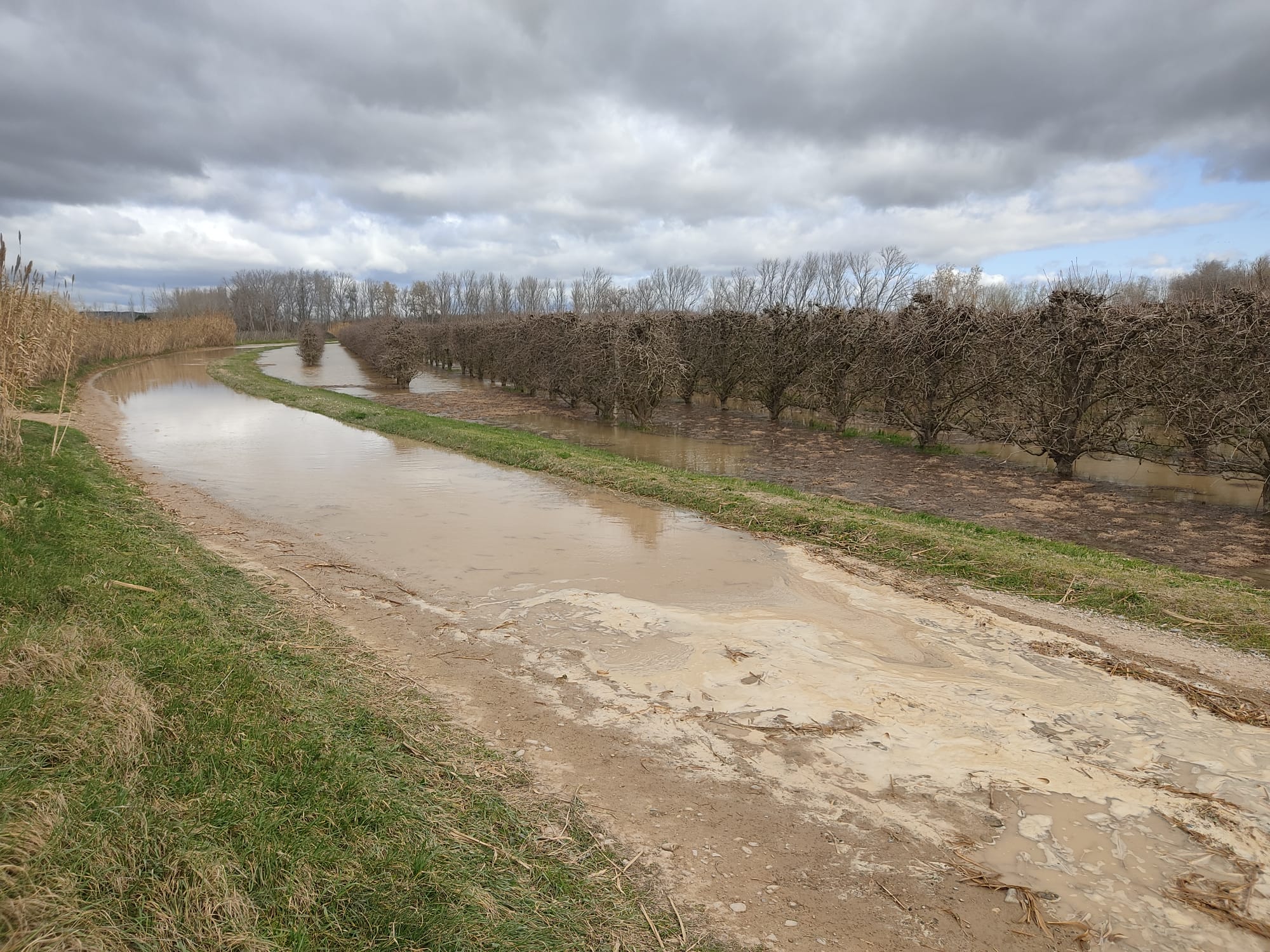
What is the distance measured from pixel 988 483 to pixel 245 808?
1336 cm

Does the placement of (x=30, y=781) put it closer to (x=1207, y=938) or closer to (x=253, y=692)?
(x=253, y=692)

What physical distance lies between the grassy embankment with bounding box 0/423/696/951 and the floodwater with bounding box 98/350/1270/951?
120 cm

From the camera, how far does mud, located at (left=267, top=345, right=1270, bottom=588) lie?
9.49 metres

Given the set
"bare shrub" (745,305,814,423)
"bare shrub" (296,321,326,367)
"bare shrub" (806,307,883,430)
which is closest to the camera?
"bare shrub" (806,307,883,430)

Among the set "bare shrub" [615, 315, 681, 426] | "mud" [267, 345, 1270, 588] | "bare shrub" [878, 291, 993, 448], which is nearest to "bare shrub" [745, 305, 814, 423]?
"mud" [267, 345, 1270, 588]

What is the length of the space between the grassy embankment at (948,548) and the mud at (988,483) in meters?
1.02

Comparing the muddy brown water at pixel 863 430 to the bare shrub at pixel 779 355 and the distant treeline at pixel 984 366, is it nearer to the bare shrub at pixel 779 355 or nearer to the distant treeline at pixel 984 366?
the distant treeline at pixel 984 366

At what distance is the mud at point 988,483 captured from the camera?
9492mm

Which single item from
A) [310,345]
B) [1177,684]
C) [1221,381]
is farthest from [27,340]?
[310,345]

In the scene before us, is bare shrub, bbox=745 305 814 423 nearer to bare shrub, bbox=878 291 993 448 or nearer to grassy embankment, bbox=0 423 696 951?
bare shrub, bbox=878 291 993 448

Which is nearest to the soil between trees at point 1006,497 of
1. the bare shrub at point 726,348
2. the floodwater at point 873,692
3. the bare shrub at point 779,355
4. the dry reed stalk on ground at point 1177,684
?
the bare shrub at point 779,355

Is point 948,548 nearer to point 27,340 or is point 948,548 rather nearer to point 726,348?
point 27,340

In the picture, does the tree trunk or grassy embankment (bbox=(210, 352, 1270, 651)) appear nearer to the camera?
grassy embankment (bbox=(210, 352, 1270, 651))

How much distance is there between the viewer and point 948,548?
8.01 m
